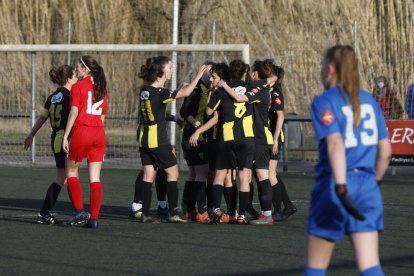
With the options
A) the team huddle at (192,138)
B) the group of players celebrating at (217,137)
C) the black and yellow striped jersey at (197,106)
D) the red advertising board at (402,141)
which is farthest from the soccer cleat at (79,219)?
the red advertising board at (402,141)

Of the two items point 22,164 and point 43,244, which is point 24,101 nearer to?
point 22,164

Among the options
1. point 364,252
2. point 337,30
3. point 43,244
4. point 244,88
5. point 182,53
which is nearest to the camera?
point 364,252

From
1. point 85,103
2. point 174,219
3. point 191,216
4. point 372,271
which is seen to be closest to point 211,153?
point 191,216

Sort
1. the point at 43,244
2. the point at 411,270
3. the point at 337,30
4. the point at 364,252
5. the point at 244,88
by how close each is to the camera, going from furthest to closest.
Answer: the point at 337,30 → the point at 244,88 → the point at 43,244 → the point at 411,270 → the point at 364,252

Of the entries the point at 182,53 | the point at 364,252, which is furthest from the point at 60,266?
the point at 182,53

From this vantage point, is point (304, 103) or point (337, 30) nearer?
point (304, 103)

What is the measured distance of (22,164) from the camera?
22.2m

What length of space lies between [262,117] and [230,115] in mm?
449

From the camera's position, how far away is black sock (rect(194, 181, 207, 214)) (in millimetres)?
12266

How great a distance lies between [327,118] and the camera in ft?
20.5

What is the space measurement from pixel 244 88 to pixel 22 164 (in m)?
11.2

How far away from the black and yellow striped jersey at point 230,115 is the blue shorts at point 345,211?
5.58m

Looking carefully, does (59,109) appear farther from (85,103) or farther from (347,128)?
(347,128)

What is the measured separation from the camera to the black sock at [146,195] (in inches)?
472
